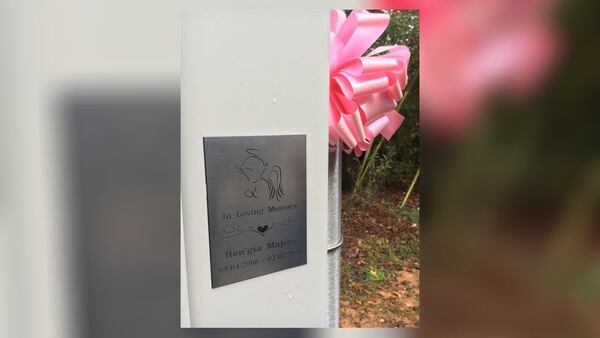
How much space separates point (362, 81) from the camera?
1240 millimetres

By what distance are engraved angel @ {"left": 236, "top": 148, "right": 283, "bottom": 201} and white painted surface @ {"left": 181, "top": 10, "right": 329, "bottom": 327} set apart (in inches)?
3.0

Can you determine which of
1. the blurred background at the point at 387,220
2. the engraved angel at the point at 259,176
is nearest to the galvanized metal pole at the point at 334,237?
the blurred background at the point at 387,220

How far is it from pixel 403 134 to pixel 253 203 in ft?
1.47

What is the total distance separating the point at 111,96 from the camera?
1188 millimetres

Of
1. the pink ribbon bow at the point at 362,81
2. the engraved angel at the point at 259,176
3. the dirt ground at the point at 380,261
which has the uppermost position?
the pink ribbon bow at the point at 362,81

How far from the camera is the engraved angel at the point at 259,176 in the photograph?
1210 millimetres

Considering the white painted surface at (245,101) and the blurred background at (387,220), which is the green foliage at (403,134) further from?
the white painted surface at (245,101)

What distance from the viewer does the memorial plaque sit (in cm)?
120

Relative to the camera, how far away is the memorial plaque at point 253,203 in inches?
47.3

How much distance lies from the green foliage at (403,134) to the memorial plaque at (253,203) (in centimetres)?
19

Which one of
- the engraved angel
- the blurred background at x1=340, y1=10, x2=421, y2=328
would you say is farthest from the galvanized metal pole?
the engraved angel

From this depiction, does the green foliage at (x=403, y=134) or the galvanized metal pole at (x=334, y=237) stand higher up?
the green foliage at (x=403, y=134)

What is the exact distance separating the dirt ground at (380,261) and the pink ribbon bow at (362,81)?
0.54ft

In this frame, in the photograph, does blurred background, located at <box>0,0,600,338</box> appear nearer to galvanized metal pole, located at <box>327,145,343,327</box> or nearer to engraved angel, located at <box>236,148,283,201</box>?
galvanized metal pole, located at <box>327,145,343,327</box>
